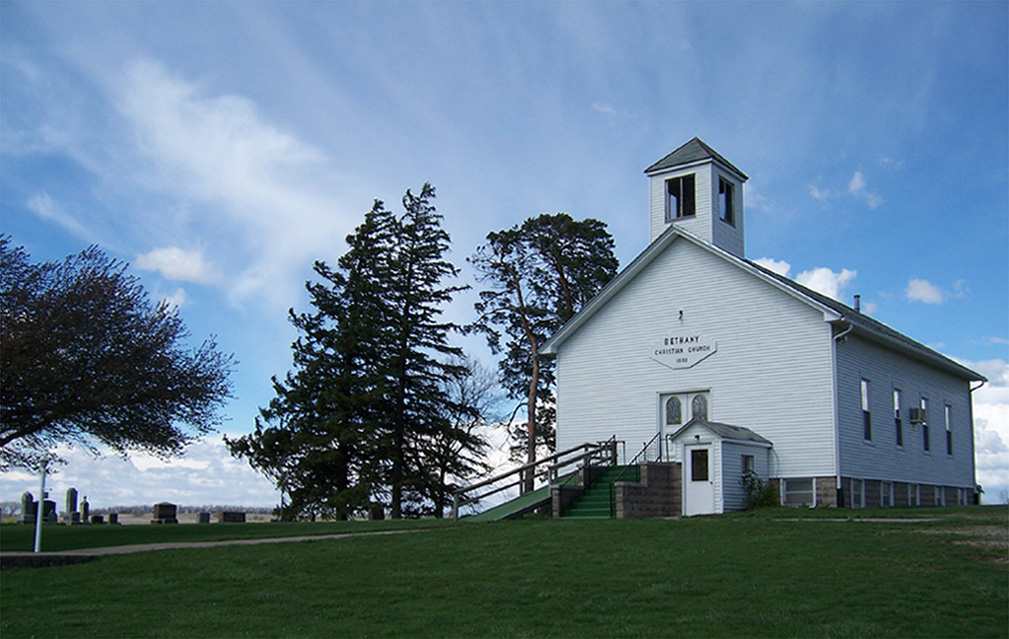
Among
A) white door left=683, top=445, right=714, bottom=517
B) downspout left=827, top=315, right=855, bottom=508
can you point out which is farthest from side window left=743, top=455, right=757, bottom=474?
Answer: downspout left=827, top=315, right=855, bottom=508

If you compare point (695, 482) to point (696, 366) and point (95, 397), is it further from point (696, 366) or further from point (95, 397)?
point (95, 397)

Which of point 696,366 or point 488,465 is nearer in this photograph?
point 696,366

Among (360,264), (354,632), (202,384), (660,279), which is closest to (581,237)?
(360,264)

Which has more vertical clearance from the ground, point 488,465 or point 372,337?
point 372,337

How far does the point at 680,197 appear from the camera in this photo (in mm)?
29469

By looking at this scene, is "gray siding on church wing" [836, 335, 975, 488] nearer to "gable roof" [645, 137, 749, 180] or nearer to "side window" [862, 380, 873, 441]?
"side window" [862, 380, 873, 441]

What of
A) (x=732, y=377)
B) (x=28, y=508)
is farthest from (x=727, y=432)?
(x=28, y=508)

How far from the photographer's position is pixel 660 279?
28109mm

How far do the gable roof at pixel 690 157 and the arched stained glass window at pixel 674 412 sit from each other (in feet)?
22.8

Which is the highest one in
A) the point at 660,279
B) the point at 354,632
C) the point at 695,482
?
the point at 660,279

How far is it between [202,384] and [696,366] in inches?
519

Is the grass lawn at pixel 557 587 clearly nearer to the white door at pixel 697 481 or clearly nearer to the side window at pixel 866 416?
the white door at pixel 697 481

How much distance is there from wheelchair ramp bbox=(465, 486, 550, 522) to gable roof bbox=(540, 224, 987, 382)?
18.4ft

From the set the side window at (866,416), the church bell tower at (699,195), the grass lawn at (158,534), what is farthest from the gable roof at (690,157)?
the grass lawn at (158,534)
